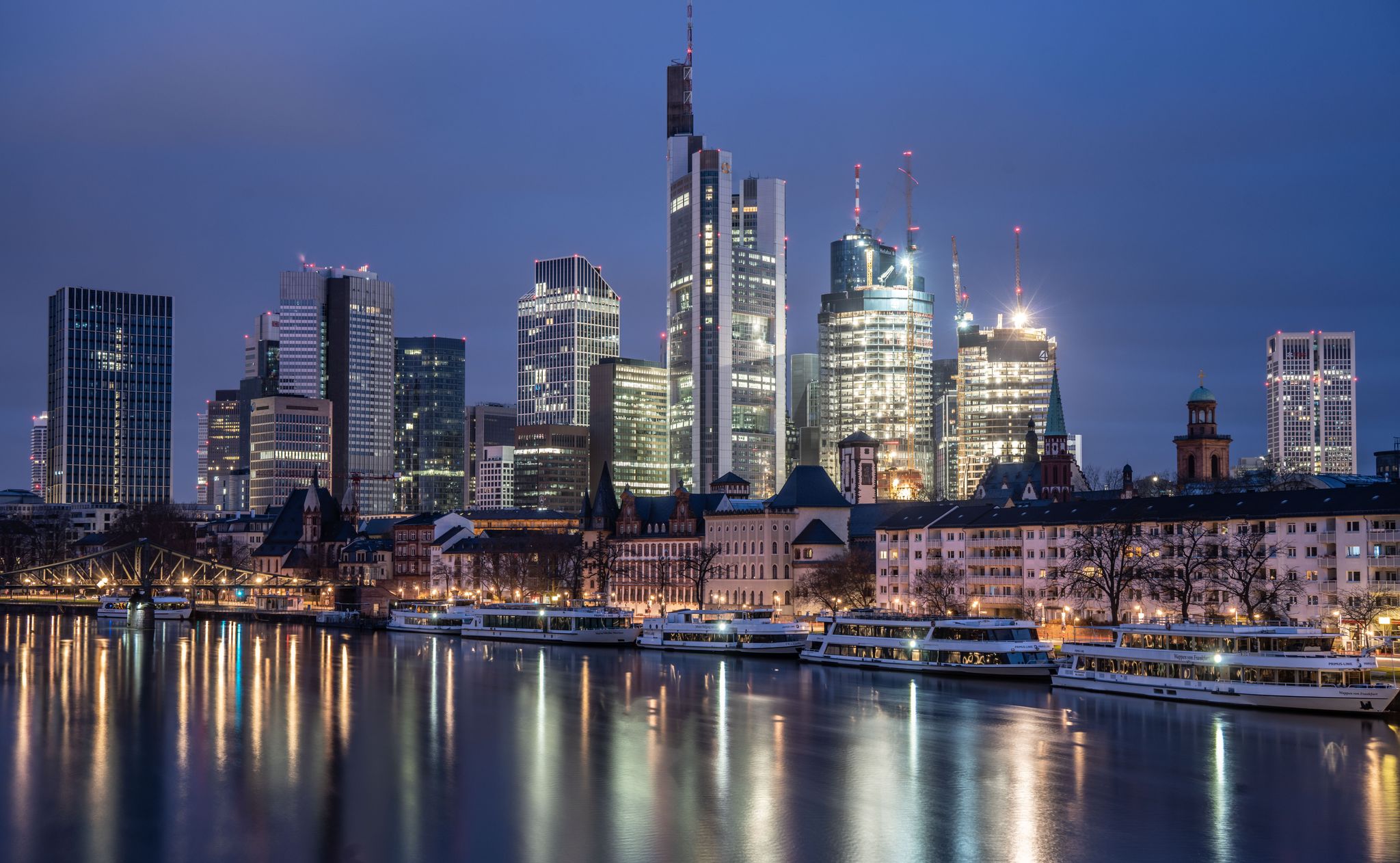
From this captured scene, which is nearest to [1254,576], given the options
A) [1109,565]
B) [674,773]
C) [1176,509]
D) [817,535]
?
[1176,509]

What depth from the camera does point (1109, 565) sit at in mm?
149875

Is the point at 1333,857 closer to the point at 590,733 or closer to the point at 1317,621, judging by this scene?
the point at 590,733

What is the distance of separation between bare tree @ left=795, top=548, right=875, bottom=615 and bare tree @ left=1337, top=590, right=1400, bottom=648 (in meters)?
60.0

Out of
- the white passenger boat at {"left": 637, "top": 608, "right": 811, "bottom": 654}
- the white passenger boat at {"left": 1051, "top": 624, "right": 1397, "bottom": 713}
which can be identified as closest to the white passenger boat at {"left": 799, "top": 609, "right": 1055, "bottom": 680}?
the white passenger boat at {"left": 1051, "top": 624, "right": 1397, "bottom": 713}

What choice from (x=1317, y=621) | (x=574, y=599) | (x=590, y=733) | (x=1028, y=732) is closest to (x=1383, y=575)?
(x=1317, y=621)

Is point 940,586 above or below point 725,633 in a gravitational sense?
above

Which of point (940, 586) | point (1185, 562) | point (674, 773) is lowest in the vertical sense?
point (674, 773)

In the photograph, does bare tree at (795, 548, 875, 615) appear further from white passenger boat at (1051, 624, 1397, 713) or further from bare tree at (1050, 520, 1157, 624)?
white passenger boat at (1051, 624, 1397, 713)

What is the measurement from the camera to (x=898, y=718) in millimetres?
97125

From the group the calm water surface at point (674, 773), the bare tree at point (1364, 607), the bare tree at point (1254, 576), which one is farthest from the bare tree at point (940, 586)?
the bare tree at point (1364, 607)

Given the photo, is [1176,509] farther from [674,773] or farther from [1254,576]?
[674,773]

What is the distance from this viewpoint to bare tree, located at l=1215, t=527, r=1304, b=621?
128 m

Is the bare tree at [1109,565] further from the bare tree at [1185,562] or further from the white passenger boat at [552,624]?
the white passenger boat at [552,624]

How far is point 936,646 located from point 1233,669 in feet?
96.4
